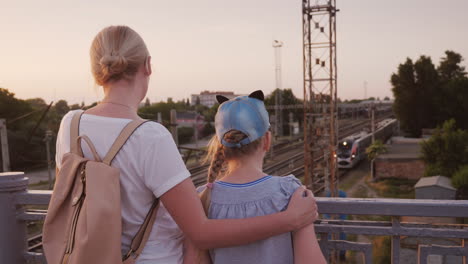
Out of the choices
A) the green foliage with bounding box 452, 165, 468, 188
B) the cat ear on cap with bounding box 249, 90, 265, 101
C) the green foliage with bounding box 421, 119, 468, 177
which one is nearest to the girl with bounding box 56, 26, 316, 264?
the cat ear on cap with bounding box 249, 90, 265, 101

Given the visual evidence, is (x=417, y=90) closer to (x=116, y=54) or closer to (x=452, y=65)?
(x=452, y=65)

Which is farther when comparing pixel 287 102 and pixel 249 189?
pixel 287 102

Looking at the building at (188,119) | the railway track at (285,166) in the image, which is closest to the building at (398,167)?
the railway track at (285,166)

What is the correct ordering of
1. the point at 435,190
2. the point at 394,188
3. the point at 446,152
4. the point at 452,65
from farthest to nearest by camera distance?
the point at 452,65 → the point at 394,188 → the point at 446,152 → the point at 435,190

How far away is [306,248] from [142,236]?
0.73 meters

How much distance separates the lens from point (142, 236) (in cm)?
179

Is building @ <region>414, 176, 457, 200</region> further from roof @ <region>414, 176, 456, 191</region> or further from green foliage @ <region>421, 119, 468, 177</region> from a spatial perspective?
green foliage @ <region>421, 119, 468, 177</region>

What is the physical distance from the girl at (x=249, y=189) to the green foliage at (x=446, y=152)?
97.2ft

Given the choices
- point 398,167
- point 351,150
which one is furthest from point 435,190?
point 351,150

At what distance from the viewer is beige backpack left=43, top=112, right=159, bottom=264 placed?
163cm

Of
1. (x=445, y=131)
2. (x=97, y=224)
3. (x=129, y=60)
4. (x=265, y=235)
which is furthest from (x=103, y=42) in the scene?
(x=445, y=131)

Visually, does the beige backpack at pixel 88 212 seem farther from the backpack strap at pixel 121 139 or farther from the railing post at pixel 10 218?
the railing post at pixel 10 218

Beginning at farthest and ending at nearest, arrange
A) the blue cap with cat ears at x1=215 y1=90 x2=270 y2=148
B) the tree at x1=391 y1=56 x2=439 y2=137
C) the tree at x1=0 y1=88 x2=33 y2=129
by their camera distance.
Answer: the tree at x1=391 y1=56 x2=439 y2=137
the tree at x1=0 y1=88 x2=33 y2=129
the blue cap with cat ears at x1=215 y1=90 x2=270 y2=148

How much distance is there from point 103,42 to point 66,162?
1.76 ft
